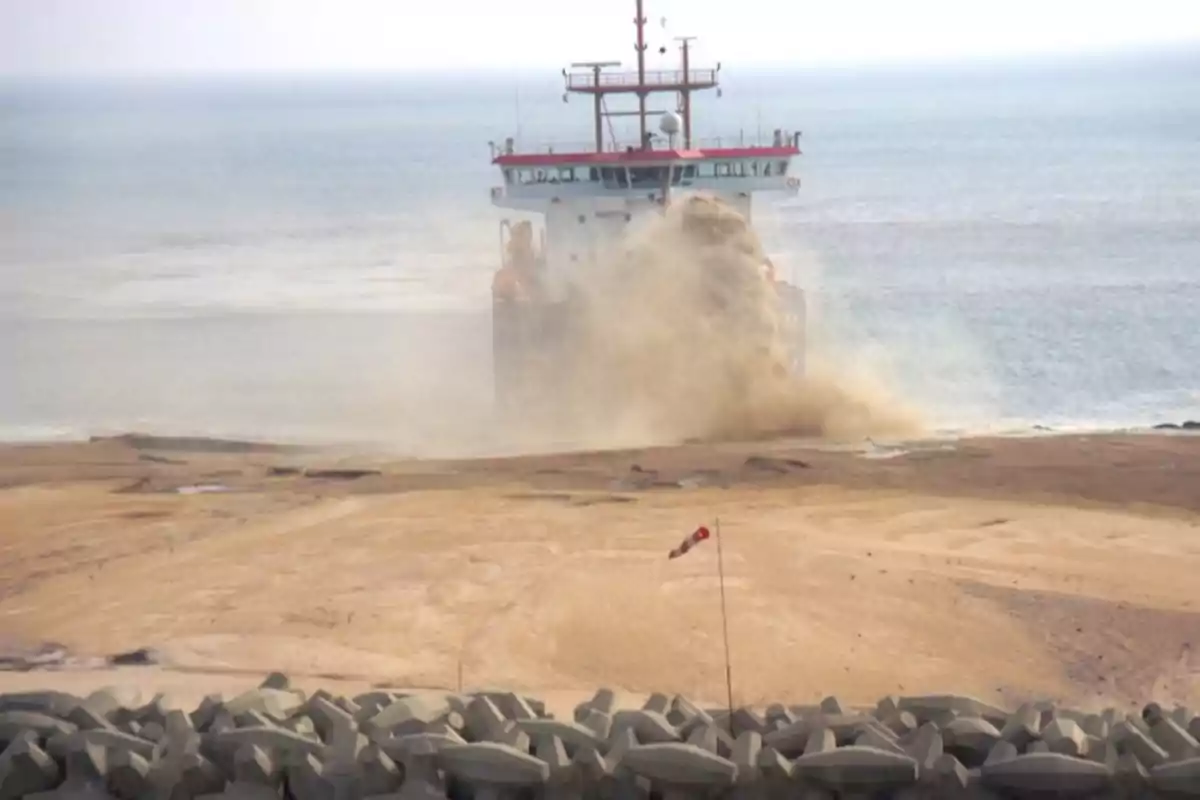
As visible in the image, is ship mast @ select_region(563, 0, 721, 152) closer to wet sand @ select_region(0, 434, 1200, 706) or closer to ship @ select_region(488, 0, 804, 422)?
ship @ select_region(488, 0, 804, 422)

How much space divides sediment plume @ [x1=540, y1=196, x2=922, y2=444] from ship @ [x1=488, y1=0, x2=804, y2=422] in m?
0.33

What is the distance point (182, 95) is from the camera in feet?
491

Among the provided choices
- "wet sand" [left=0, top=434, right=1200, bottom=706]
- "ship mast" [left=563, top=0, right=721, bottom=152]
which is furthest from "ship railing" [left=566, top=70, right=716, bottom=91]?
"wet sand" [left=0, top=434, right=1200, bottom=706]

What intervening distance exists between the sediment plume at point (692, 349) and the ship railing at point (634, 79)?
1993mm

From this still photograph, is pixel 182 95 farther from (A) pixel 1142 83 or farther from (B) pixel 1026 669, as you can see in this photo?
(B) pixel 1026 669

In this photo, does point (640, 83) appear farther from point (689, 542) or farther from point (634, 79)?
point (689, 542)

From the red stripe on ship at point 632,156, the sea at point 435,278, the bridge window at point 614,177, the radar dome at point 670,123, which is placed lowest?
the sea at point 435,278

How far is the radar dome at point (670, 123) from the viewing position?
1720 cm

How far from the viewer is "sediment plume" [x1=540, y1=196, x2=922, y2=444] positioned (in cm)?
1513

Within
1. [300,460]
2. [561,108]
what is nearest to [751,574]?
[300,460]

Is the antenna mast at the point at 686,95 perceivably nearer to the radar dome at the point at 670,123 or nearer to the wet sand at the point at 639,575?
the radar dome at the point at 670,123

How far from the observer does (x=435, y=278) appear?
31797mm

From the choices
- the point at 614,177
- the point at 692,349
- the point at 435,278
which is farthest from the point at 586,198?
the point at 435,278

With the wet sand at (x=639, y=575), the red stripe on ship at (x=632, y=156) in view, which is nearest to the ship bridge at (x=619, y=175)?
the red stripe on ship at (x=632, y=156)
